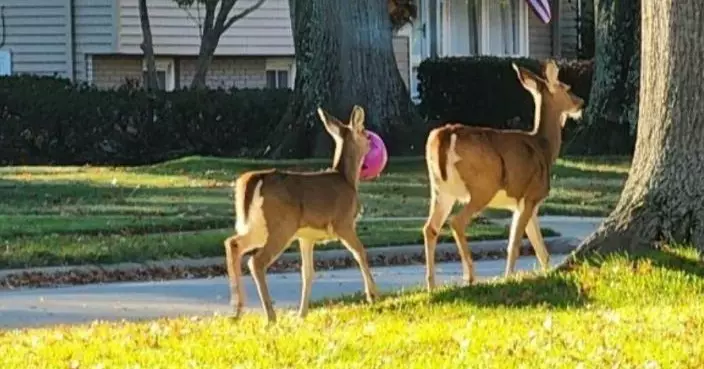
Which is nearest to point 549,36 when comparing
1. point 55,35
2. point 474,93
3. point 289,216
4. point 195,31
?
point 474,93

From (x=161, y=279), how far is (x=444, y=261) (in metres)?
2.94

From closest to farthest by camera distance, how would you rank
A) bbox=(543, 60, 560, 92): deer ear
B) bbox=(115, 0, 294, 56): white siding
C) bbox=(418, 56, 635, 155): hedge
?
bbox=(543, 60, 560, 92): deer ear, bbox=(418, 56, 635, 155): hedge, bbox=(115, 0, 294, 56): white siding

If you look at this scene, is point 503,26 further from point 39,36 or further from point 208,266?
point 208,266

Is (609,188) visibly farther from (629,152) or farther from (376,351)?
(376,351)

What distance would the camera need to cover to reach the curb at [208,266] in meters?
15.6

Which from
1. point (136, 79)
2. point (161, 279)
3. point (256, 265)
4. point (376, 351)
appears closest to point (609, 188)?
point (161, 279)

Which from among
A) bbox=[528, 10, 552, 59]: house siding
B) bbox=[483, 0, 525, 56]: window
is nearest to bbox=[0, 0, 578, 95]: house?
bbox=[483, 0, 525, 56]: window

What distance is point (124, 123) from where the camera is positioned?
31.1 meters

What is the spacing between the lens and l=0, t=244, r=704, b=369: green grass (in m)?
8.90

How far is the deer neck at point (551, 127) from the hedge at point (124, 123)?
17.0 metres

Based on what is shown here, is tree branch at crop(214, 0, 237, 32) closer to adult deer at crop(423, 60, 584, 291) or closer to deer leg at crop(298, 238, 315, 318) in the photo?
adult deer at crop(423, 60, 584, 291)

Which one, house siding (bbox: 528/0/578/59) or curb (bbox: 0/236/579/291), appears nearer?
curb (bbox: 0/236/579/291)

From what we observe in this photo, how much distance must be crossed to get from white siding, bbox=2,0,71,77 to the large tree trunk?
Result: 27.4m

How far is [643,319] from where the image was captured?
33.6 feet
